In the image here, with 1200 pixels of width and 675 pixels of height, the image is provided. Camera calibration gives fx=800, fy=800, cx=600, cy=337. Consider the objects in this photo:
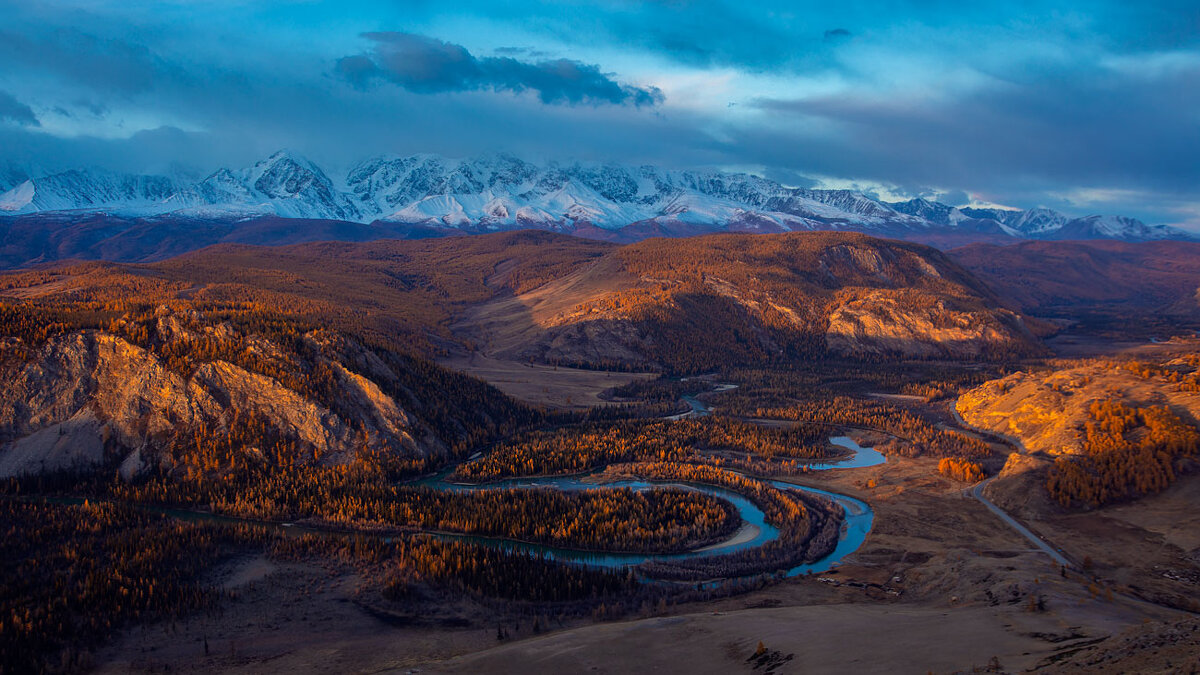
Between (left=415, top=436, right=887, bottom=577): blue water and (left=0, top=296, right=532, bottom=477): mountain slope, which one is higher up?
(left=0, top=296, right=532, bottom=477): mountain slope

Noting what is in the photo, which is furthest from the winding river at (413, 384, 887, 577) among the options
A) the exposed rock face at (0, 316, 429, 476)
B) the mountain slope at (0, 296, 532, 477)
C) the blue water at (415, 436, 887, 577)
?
the exposed rock face at (0, 316, 429, 476)

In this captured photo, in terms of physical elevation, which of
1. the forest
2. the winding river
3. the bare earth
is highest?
the forest

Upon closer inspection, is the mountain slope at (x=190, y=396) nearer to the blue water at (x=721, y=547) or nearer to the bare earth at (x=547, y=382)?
the blue water at (x=721, y=547)

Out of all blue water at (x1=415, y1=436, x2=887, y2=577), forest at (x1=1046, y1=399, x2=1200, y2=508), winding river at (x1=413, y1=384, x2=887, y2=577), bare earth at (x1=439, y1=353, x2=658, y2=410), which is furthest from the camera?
bare earth at (x1=439, y1=353, x2=658, y2=410)

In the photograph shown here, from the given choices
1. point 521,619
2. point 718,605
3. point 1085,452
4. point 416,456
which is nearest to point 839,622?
point 718,605

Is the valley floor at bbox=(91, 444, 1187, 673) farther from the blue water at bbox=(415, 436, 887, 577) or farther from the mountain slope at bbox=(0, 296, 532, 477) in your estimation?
the mountain slope at bbox=(0, 296, 532, 477)

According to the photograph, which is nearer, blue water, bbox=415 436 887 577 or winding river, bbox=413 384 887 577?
blue water, bbox=415 436 887 577

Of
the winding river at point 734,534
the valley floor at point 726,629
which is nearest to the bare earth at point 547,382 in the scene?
the winding river at point 734,534

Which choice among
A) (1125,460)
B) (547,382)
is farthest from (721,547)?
(547,382)
